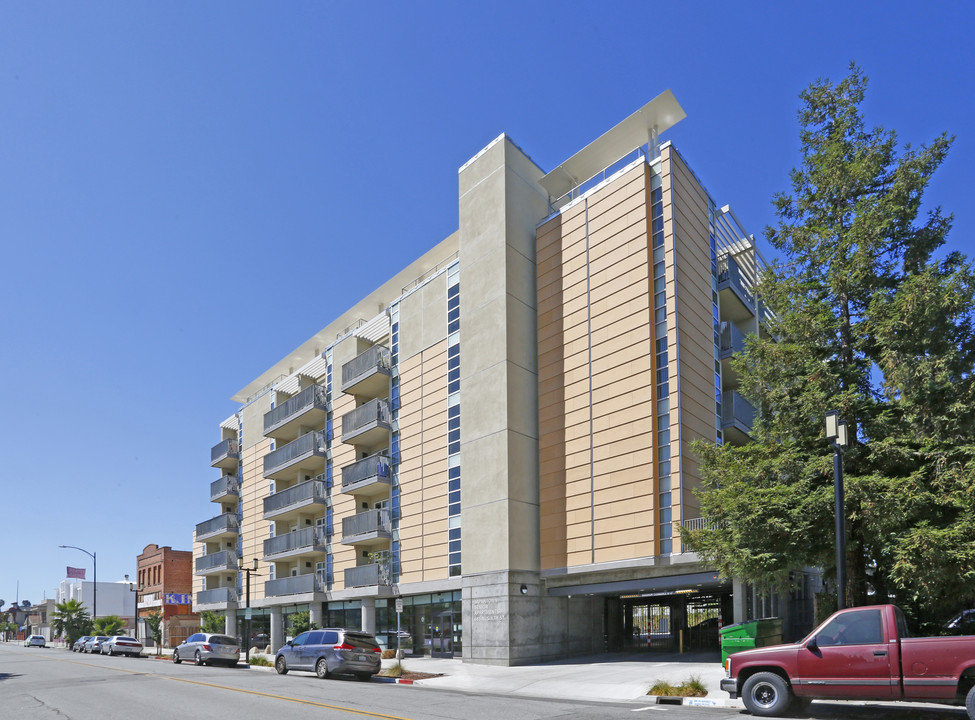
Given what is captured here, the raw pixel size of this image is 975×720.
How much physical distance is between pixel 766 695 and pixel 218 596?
45.2 metres

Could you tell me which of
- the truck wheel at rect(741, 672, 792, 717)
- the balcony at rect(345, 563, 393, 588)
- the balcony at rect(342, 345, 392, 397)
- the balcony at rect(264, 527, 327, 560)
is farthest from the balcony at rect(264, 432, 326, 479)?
the truck wheel at rect(741, 672, 792, 717)

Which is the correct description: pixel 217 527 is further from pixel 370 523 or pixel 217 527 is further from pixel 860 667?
pixel 860 667

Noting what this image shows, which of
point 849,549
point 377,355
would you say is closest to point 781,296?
point 849,549

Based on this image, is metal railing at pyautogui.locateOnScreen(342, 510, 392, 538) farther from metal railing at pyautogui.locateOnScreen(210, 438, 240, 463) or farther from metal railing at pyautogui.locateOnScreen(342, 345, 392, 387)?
metal railing at pyautogui.locateOnScreen(210, 438, 240, 463)

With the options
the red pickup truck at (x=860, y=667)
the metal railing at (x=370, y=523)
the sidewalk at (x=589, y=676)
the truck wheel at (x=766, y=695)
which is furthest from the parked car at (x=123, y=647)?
the red pickup truck at (x=860, y=667)

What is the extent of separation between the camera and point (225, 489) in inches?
2117

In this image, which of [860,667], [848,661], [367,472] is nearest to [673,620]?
[367,472]

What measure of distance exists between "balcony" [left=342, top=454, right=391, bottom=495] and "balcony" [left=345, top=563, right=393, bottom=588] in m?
3.41

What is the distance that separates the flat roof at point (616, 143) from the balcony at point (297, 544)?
828 inches

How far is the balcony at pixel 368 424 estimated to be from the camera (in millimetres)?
35938

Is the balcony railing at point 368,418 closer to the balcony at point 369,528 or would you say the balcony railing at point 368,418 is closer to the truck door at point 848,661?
the balcony at point 369,528

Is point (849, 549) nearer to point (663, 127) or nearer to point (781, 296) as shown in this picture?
point (781, 296)

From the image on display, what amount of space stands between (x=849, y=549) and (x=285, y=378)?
125 ft

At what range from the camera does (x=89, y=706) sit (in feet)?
55.2
